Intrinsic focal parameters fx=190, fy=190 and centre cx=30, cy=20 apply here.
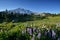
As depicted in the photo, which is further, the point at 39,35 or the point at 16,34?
the point at 16,34

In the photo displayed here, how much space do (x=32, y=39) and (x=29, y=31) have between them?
0.96ft

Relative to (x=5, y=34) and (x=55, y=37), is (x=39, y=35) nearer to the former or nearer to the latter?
(x=55, y=37)

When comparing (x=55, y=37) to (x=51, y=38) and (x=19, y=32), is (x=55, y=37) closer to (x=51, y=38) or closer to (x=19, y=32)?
(x=51, y=38)

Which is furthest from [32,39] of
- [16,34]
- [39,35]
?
[16,34]

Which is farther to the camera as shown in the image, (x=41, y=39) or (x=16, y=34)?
(x=16, y=34)

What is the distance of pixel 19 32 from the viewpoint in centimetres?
452

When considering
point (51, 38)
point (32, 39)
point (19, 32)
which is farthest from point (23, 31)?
point (51, 38)

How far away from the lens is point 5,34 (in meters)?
4.42

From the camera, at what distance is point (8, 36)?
4.43 m

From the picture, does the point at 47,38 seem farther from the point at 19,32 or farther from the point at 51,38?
the point at 19,32

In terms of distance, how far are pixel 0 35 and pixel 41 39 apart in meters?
0.95

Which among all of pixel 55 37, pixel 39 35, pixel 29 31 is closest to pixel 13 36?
pixel 29 31

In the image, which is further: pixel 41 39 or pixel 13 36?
pixel 13 36

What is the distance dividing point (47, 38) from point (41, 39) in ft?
0.48
